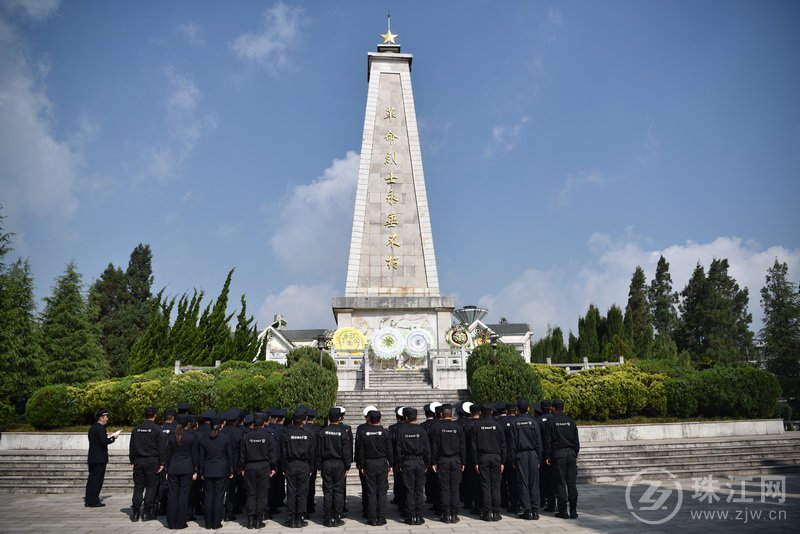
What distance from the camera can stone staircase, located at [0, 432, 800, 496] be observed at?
424 inches

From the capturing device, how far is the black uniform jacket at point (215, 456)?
7.40 metres

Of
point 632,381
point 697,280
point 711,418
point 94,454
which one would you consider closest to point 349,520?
point 94,454

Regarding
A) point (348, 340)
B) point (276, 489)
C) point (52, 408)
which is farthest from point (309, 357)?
point (276, 489)

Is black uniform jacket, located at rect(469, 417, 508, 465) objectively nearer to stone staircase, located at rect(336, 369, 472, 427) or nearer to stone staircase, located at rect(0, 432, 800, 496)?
stone staircase, located at rect(0, 432, 800, 496)

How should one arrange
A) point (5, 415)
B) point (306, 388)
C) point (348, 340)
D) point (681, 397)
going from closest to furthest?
1. point (306, 388)
2. point (681, 397)
3. point (5, 415)
4. point (348, 340)

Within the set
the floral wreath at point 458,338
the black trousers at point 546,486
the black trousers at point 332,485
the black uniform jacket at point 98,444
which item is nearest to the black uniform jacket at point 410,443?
the black trousers at point 332,485

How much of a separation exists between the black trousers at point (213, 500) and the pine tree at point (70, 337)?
68.7 feet

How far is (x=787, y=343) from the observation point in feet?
87.4

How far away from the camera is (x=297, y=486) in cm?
745

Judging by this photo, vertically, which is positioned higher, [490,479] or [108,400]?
[108,400]

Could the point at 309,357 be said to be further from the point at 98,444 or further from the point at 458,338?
the point at 458,338

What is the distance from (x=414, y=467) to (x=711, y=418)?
38.8ft

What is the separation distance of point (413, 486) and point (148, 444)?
158 inches
